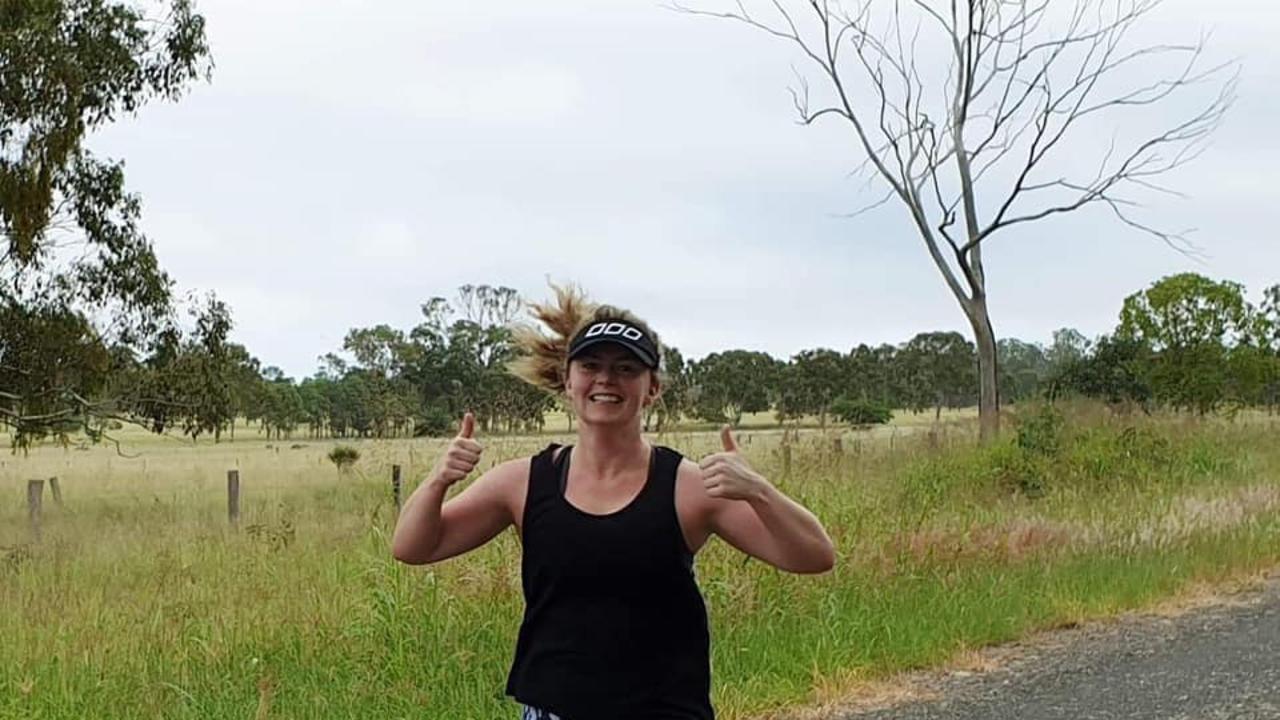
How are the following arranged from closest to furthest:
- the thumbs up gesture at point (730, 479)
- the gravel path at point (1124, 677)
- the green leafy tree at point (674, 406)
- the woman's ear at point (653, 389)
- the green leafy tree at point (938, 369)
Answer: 1. the thumbs up gesture at point (730, 479)
2. the woman's ear at point (653, 389)
3. the gravel path at point (1124, 677)
4. the green leafy tree at point (674, 406)
5. the green leafy tree at point (938, 369)

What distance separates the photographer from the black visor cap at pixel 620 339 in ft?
8.57

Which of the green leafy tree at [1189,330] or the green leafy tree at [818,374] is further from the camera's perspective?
the green leafy tree at [818,374]

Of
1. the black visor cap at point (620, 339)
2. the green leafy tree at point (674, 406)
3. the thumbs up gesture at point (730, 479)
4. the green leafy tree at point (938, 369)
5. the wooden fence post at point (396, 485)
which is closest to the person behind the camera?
the thumbs up gesture at point (730, 479)

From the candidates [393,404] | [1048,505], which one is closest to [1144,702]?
[1048,505]

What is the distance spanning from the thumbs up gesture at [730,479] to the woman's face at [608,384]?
9.2 inches

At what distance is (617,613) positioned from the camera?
2.51m

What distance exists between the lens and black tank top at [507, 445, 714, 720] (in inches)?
98.2

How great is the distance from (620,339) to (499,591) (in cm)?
445

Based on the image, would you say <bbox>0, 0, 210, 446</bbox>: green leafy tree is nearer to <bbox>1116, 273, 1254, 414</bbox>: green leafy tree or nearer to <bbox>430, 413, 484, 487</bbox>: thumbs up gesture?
<bbox>430, 413, 484, 487</bbox>: thumbs up gesture

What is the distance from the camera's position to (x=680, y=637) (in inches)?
101

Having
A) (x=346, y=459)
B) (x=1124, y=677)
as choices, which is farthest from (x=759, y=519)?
(x=346, y=459)

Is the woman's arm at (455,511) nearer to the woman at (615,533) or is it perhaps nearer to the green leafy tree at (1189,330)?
the woman at (615,533)

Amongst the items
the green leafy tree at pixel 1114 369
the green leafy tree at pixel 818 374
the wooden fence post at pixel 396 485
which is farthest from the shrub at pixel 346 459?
the green leafy tree at pixel 818 374

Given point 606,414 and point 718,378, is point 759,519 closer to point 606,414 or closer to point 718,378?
point 606,414
